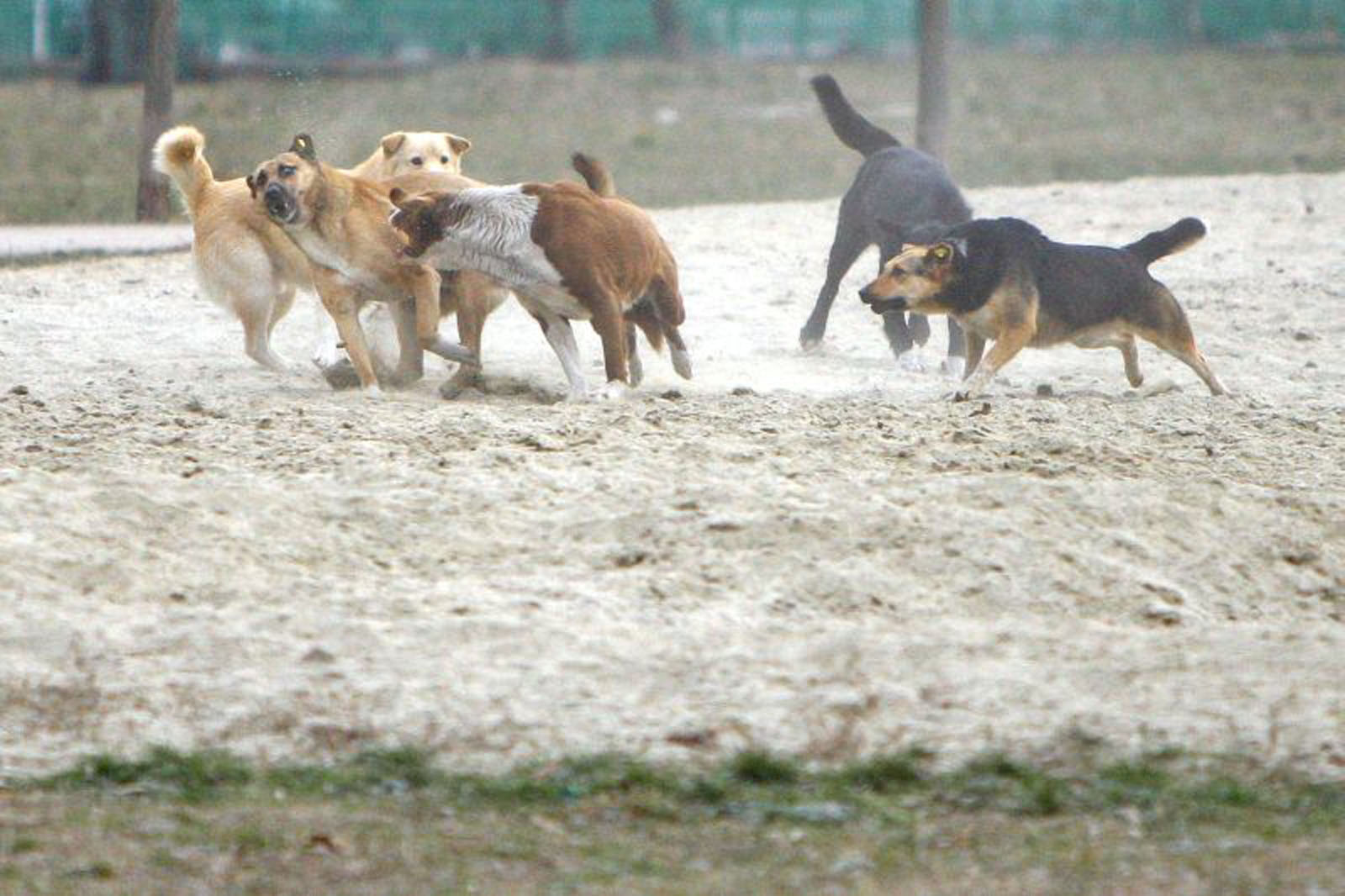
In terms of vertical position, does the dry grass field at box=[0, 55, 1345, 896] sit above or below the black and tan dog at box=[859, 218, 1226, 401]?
below

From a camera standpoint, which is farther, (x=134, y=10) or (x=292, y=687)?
(x=134, y=10)

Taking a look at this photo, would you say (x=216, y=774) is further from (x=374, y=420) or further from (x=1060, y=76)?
A: (x=1060, y=76)

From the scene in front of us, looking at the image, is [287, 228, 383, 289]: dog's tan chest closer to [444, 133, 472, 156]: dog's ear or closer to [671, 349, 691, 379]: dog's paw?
[671, 349, 691, 379]: dog's paw

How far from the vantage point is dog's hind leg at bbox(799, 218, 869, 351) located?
449 inches

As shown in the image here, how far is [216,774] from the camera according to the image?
16.8ft

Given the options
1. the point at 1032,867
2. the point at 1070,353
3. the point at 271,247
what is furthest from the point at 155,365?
the point at 1032,867

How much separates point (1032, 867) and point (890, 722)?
2.89 ft

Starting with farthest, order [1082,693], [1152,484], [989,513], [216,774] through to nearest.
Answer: [1152,484] → [989,513] → [1082,693] → [216,774]

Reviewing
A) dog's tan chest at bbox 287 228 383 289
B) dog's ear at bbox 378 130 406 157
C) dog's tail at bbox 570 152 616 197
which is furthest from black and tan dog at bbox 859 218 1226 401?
dog's ear at bbox 378 130 406 157

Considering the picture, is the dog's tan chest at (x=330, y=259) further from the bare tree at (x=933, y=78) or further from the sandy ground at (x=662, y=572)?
the bare tree at (x=933, y=78)

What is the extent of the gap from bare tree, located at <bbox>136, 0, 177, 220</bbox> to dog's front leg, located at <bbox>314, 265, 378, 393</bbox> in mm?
7832

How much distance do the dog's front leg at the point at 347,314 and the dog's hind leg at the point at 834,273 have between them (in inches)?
113

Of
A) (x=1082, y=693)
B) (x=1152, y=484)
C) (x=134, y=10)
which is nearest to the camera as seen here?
(x=1082, y=693)

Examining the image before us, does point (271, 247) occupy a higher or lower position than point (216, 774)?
higher
